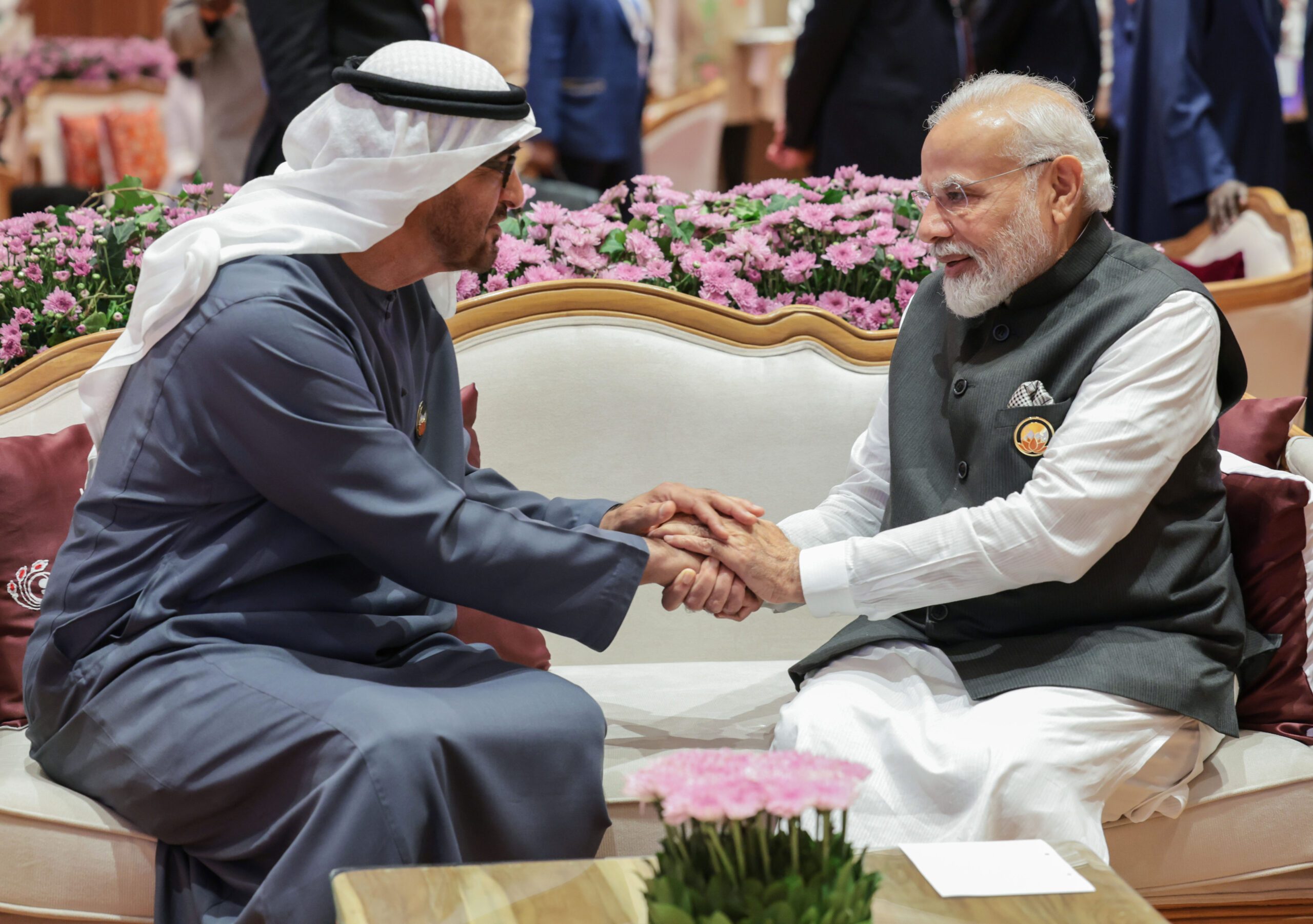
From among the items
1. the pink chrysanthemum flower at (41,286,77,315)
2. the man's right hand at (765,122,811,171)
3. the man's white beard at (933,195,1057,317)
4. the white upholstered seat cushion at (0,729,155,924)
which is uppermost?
the man's white beard at (933,195,1057,317)

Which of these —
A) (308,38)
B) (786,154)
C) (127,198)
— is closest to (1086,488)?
(127,198)

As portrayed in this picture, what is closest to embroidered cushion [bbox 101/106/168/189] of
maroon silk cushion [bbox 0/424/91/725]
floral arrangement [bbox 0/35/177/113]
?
floral arrangement [bbox 0/35/177/113]

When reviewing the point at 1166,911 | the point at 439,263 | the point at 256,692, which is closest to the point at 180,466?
the point at 256,692

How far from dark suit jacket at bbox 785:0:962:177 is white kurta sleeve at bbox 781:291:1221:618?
256 cm

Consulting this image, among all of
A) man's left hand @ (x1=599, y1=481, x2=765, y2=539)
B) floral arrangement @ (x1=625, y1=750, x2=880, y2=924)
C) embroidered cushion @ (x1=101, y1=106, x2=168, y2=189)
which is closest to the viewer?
floral arrangement @ (x1=625, y1=750, x2=880, y2=924)

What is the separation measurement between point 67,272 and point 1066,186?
A: 6.87 feet

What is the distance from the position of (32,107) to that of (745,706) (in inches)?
306

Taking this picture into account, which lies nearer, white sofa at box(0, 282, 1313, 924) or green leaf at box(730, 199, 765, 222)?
white sofa at box(0, 282, 1313, 924)

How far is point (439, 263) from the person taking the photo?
2.23 meters

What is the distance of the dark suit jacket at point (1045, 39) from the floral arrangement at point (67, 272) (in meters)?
2.91

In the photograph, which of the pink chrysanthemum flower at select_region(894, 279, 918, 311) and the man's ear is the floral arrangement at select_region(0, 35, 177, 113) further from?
the man's ear

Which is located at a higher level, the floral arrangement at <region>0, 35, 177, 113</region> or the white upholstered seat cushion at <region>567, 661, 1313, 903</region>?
the floral arrangement at <region>0, 35, 177, 113</region>

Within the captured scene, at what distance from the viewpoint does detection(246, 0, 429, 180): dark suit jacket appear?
394 cm

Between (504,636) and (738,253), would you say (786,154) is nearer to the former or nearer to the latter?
(738,253)
